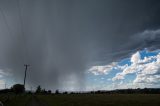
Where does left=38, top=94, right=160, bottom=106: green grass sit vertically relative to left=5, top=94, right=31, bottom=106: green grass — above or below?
below

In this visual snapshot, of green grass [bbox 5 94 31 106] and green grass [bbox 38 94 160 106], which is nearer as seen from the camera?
green grass [bbox 5 94 31 106]

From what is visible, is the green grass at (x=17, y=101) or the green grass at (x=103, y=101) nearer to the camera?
the green grass at (x=17, y=101)

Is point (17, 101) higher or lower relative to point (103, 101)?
higher

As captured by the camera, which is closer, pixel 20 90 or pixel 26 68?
pixel 26 68

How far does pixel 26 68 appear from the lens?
88.2m

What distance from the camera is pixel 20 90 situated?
6171 inches

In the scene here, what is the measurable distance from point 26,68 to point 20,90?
76.5m

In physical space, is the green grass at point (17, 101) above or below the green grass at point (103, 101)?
above

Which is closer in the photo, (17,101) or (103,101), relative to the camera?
(17,101)
